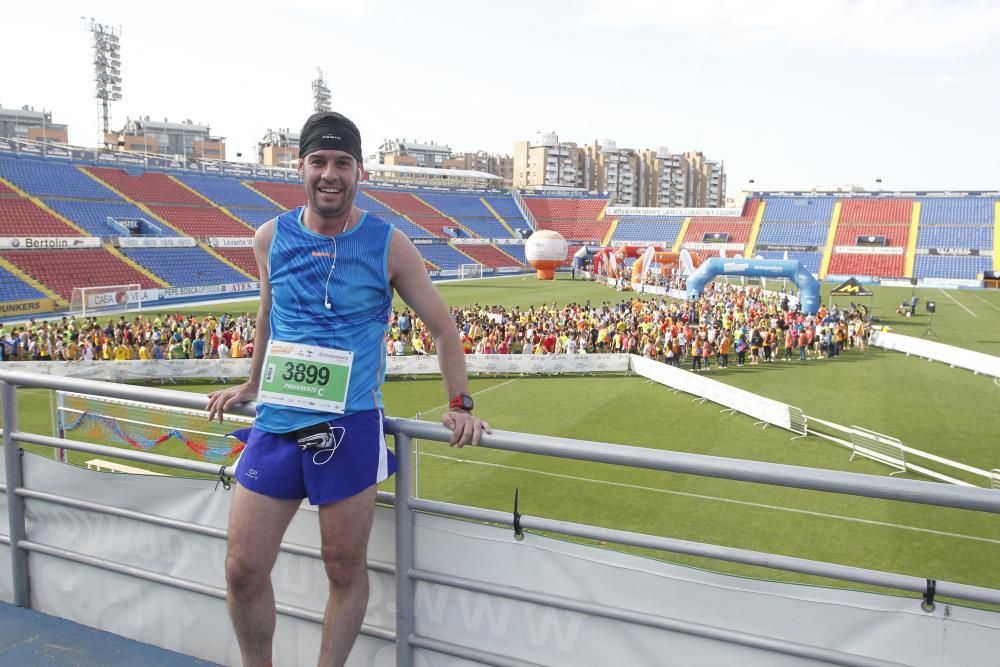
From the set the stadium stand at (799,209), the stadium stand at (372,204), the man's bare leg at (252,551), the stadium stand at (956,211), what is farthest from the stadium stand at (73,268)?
the stadium stand at (956,211)

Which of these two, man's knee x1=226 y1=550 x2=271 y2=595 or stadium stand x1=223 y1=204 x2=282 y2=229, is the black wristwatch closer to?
man's knee x1=226 y1=550 x2=271 y2=595

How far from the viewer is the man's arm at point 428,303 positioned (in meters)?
2.41

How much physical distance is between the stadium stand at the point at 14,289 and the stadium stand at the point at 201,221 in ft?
46.0

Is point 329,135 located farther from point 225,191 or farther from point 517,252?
point 517,252

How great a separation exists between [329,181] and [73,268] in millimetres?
40875

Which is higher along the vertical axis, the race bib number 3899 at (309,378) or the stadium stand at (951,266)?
the race bib number 3899 at (309,378)

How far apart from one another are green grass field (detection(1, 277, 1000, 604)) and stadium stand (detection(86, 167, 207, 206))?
36.5 metres

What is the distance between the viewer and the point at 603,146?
5827 inches

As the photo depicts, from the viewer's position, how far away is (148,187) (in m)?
49.9

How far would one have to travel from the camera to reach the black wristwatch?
233 centimetres

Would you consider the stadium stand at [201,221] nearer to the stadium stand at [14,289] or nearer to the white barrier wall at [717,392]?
the stadium stand at [14,289]

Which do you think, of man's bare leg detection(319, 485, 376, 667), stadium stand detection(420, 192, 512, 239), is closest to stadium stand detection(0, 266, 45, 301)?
man's bare leg detection(319, 485, 376, 667)

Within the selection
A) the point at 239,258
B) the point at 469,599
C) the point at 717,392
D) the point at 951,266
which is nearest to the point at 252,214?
the point at 239,258

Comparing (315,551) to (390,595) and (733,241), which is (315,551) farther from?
(733,241)
